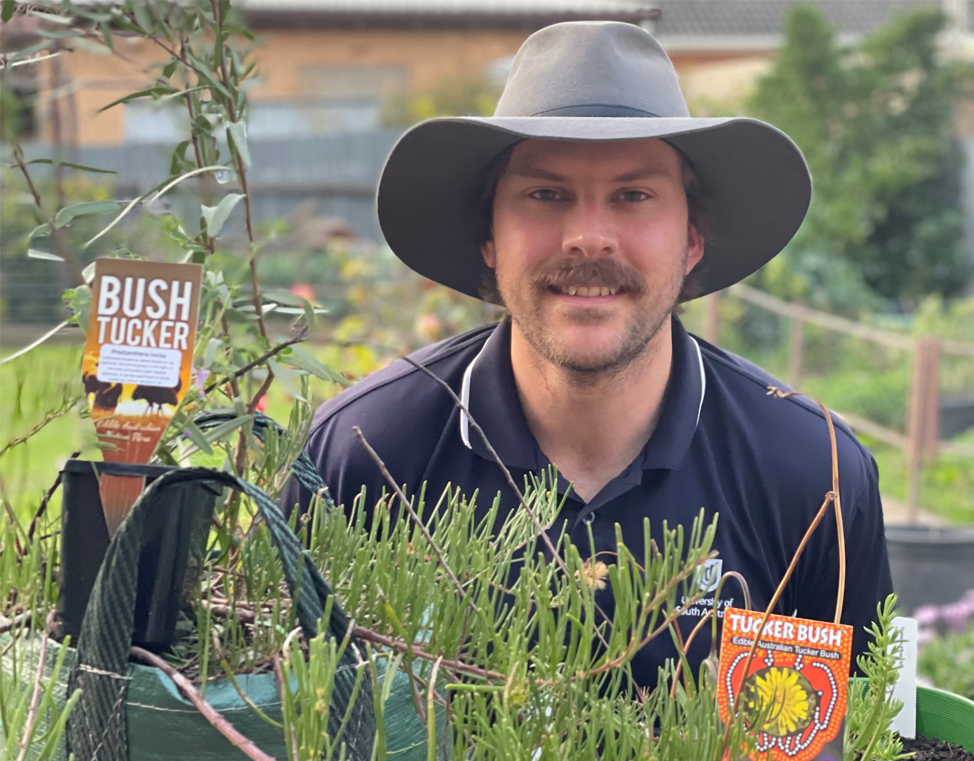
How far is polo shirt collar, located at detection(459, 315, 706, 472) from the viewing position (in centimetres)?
Answer: 188

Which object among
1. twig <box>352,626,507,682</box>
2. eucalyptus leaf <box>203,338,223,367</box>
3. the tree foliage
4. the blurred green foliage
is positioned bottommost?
the blurred green foliage

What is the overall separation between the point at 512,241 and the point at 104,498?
3.96ft

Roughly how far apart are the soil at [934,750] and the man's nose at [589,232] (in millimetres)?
871

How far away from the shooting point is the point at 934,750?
1.15 meters

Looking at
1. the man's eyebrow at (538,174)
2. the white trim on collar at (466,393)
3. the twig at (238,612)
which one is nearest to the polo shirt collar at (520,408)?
the white trim on collar at (466,393)

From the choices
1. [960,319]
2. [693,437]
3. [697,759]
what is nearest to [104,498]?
[697,759]

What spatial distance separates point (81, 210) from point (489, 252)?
1.24 m

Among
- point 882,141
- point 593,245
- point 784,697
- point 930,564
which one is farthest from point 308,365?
point 882,141

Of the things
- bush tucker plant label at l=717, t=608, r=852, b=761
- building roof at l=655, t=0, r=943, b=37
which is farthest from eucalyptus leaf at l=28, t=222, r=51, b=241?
building roof at l=655, t=0, r=943, b=37

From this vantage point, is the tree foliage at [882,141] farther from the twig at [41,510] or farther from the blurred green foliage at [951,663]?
the twig at [41,510]

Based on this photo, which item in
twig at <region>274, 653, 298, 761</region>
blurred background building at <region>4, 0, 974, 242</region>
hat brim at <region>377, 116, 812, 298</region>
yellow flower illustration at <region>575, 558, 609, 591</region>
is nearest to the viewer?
twig at <region>274, 653, 298, 761</region>

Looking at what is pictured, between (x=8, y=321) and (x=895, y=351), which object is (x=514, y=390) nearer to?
(x=895, y=351)

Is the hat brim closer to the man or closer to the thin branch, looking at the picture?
the man

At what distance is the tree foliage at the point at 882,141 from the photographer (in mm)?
12367
